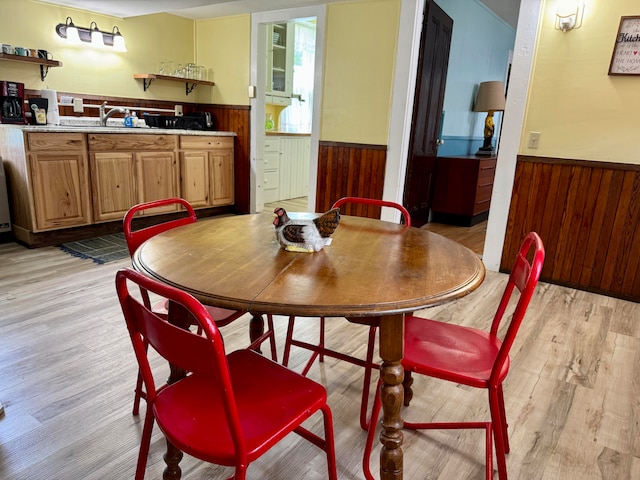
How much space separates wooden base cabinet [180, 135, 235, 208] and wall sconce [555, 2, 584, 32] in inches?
129

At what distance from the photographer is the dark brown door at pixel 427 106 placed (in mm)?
3686

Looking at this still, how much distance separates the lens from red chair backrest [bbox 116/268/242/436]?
776 mm

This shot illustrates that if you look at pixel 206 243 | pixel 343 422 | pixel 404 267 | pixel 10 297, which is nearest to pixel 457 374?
pixel 404 267

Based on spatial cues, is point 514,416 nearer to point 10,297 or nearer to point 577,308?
point 577,308

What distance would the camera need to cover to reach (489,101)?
5.20 meters

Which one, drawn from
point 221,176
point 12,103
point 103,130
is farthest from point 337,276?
point 221,176

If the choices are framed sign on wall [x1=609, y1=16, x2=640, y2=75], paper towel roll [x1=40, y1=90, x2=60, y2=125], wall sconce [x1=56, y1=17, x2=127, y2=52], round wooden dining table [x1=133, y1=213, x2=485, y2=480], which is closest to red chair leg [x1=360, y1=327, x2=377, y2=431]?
round wooden dining table [x1=133, y1=213, x2=485, y2=480]

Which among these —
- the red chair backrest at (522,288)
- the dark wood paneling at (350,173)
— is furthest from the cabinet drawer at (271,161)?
the red chair backrest at (522,288)

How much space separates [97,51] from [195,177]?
1478mm

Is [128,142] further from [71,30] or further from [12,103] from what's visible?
[71,30]

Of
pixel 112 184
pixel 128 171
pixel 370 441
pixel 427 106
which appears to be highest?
pixel 427 106

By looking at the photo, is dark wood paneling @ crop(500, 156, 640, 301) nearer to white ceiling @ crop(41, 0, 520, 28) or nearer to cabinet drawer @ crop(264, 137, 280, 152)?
white ceiling @ crop(41, 0, 520, 28)

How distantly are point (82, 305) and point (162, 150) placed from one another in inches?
80.5

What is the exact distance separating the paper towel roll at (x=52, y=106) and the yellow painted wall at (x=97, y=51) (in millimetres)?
249
